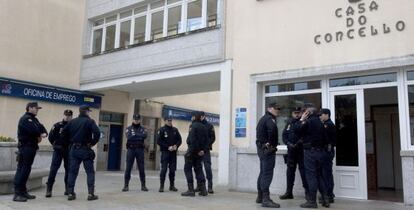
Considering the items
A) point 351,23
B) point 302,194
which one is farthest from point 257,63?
point 302,194

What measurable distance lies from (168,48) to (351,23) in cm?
592

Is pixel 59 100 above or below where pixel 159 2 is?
below

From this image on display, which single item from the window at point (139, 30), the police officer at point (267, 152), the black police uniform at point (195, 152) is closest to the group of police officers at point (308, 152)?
the police officer at point (267, 152)

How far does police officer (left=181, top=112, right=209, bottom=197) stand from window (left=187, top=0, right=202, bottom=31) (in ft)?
14.8

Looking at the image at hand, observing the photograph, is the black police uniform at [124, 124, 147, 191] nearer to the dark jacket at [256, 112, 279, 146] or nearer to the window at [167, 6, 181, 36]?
the dark jacket at [256, 112, 279, 146]

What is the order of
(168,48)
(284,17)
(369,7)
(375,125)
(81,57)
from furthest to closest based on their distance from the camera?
(81,57), (168,48), (375,125), (284,17), (369,7)

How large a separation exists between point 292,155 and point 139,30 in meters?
8.51

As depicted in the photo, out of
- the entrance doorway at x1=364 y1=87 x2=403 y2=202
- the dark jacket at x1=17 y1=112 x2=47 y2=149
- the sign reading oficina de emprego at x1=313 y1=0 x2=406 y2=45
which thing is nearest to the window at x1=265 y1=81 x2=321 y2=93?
the sign reading oficina de emprego at x1=313 y1=0 x2=406 y2=45

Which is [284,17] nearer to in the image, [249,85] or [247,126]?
[249,85]

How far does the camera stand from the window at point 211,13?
1241 centimetres

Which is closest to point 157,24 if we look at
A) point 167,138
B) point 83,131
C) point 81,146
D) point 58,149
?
point 167,138

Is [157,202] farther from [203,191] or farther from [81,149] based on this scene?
[81,149]

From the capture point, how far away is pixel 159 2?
1440 cm

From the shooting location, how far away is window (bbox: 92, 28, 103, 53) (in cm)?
1667
